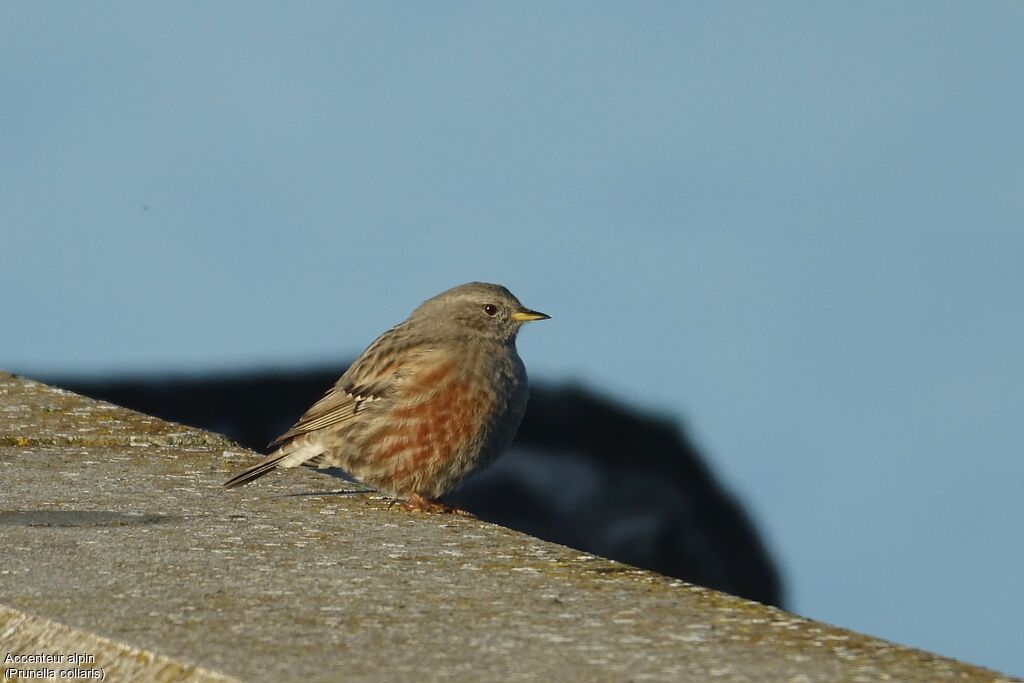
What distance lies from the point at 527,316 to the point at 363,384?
41.9 inches

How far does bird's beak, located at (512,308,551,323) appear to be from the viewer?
25.7 feet

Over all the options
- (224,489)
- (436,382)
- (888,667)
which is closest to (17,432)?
(224,489)

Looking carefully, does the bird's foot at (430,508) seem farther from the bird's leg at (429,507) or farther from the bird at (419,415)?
the bird at (419,415)

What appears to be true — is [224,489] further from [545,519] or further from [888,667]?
[545,519]

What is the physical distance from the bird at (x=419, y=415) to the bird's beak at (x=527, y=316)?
1.20 ft

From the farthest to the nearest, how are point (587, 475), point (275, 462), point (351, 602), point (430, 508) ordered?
point (587, 475) → point (275, 462) → point (430, 508) → point (351, 602)

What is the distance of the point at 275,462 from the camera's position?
19.9 feet

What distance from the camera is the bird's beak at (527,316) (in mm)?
7848

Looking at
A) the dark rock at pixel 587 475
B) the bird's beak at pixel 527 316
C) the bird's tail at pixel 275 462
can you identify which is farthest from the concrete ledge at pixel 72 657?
the dark rock at pixel 587 475

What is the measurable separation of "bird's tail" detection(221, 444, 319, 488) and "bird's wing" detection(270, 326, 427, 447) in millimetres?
189

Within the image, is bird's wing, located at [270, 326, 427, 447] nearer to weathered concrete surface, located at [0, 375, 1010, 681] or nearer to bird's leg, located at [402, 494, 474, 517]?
bird's leg, located at [402, 494, 474, 517]

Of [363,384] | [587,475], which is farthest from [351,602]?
[587,475]

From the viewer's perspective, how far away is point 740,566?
31.5 feet

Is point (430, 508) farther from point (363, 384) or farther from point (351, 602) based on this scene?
point (351, 602)
